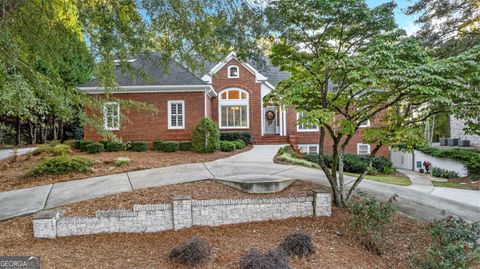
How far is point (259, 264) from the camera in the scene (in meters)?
3.65

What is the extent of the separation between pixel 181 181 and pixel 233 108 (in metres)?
11.4

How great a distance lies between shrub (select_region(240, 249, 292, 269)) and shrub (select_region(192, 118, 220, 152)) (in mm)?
9006

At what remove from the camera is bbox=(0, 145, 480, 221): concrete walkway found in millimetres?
5938

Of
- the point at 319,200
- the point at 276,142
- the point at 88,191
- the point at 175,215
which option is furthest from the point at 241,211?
the point at 276,142

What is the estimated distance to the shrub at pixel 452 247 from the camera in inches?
142

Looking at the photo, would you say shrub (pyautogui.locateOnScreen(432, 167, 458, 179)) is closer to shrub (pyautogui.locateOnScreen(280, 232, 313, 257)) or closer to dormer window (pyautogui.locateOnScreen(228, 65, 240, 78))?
shrub (pyautogui.locateOnScreen(280, 232, 313, 257))

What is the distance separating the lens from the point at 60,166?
844cm

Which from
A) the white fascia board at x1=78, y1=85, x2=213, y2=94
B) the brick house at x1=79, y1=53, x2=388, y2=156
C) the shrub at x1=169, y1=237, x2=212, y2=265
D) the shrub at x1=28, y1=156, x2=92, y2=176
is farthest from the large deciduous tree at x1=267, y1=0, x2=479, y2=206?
the white fascia board at x1=78, y1=85, x2=213, y2=94

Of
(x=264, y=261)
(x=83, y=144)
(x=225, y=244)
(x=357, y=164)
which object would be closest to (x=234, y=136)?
(x=357, y=164)

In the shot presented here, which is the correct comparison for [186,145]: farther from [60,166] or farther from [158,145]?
[60,166]

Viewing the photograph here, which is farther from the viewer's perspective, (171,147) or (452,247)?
(171,147)

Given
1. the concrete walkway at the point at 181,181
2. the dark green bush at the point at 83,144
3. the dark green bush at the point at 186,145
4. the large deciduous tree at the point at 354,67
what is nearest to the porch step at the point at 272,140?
the dark green bush at the point at 186,145

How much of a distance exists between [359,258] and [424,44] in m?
10.9

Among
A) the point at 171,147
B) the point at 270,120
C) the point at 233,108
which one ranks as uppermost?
the point at 233,108
